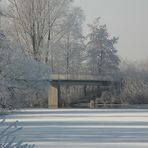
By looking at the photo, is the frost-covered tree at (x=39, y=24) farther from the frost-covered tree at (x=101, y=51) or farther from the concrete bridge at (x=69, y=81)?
the frost-covered tree at (x=101, y=51)

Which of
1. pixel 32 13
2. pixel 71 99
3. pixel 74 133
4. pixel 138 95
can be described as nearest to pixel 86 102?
pixel 71 99

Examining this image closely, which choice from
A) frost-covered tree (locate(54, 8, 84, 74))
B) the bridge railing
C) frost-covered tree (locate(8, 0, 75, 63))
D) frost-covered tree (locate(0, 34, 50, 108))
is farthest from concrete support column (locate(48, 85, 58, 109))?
frost-covered tree (locate(0, 34, 50, 108))

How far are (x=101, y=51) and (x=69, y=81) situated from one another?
19.1 meters

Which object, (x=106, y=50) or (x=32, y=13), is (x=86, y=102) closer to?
(x=32, y=13)

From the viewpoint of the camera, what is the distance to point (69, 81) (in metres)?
62.8

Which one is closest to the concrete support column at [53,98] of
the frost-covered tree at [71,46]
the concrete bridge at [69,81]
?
the concrete bridge at [69,81]

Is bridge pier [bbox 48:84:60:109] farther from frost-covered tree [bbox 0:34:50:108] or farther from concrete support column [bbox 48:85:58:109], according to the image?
frost-covered tree [bbox 0:34:50:108]

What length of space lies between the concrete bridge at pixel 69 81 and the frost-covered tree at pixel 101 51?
31.2ft

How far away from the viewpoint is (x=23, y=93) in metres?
32.1

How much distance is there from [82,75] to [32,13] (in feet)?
35.3

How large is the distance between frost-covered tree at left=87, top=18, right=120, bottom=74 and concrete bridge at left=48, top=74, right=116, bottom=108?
9.50 meters

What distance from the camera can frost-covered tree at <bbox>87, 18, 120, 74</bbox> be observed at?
254 ft

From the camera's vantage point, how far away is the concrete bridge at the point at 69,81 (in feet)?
191

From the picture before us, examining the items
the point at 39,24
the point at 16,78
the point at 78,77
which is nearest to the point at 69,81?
the point at 78,77
